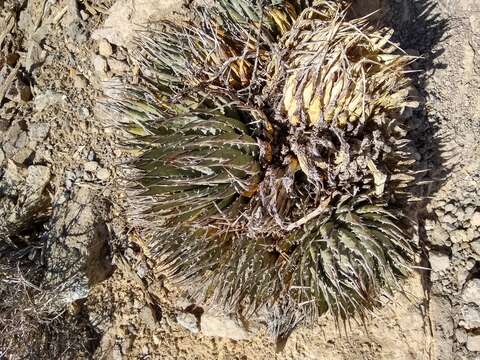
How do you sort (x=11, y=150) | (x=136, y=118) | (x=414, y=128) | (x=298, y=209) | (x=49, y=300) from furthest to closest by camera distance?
(x=11, y=150)
(x=49, y=300)
(x=414, y=128)
(x=136, y=118)
(x=298, y=209)

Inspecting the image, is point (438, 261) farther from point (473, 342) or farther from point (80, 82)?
point (80, 82)

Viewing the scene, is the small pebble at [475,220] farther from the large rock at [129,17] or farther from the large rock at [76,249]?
the large rock at [76,249]

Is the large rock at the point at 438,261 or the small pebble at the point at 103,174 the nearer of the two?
the large rock at the point at 438,261

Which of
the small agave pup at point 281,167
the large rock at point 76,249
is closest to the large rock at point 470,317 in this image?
the small agave pup at point 281,167

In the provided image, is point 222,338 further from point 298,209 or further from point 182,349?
point 298,209

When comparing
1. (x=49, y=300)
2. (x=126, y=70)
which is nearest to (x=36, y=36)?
(x=126, y=70)

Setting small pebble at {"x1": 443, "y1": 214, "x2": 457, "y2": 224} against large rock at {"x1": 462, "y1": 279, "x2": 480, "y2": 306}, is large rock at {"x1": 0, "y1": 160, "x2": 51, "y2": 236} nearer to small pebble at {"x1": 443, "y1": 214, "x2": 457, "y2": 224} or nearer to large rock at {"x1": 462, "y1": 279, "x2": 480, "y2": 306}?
small pebble at {"x1": 443, "y1": 214, "x2": 457, "y2": 224}
